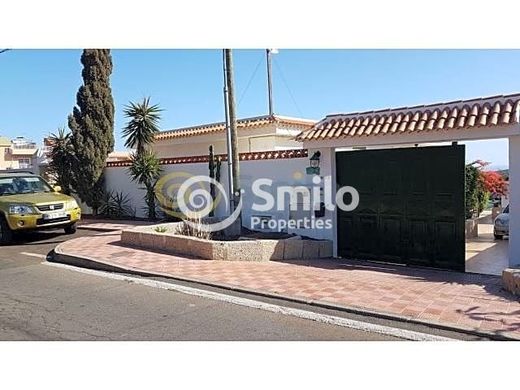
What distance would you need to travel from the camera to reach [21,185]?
12.6 m

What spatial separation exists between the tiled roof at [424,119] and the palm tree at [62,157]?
10982mm

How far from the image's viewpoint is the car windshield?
1234cm

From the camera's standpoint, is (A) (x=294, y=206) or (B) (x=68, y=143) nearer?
(A) (x=294, y=206)

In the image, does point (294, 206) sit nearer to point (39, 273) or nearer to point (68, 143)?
point (39, 273)

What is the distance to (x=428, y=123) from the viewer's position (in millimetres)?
8359

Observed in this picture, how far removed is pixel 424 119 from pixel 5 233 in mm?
10596

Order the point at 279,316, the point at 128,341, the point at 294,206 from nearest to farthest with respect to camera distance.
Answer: the point at 128,341 < the point at 279,316 < the point at 294,206

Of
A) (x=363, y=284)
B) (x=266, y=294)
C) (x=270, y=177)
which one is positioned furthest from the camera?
(x=270, y=177)

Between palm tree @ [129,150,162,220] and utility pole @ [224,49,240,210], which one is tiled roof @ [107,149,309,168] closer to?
palm tree @ [129,150,162,220]

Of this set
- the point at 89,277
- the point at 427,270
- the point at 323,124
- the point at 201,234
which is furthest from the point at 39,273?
the point at 427,270

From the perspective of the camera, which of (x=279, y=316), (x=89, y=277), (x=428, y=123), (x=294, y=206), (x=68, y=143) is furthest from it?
(x=68, y=143)

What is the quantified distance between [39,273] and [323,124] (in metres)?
6.76

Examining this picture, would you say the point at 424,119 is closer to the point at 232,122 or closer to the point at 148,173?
the point at 232,122

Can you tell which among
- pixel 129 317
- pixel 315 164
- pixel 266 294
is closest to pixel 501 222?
pixel 315 164
